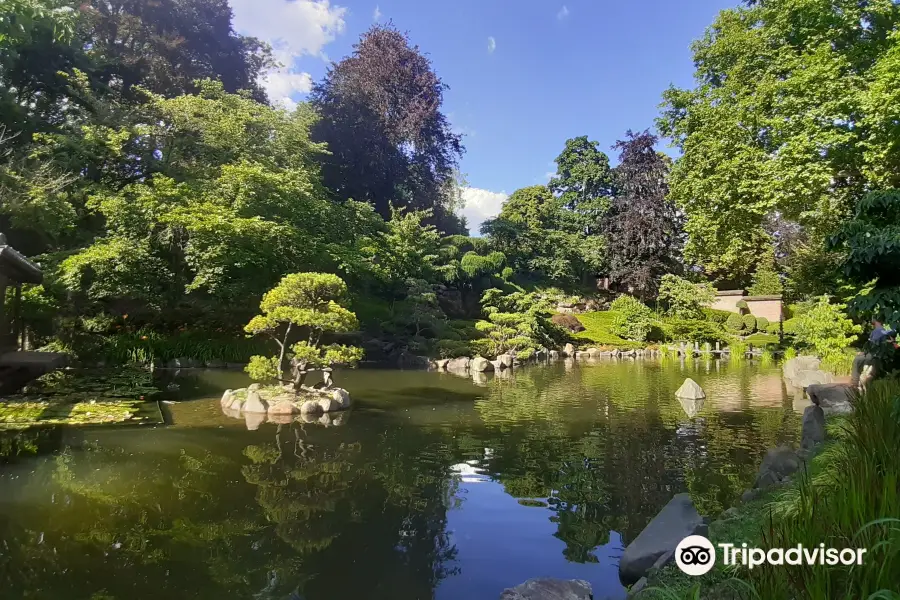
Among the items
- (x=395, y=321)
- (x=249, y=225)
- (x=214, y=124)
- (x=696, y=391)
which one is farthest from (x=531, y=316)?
(x=214, y=124)

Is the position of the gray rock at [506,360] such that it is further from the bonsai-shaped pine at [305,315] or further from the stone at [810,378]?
the bonsai-shaped pine at [305,315]

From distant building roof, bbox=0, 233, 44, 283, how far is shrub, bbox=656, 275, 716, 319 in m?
22.8

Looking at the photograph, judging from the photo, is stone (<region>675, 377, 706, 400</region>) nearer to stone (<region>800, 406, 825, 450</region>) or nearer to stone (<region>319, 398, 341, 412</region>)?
stone (<region>800, 406, 825, 450</region>)

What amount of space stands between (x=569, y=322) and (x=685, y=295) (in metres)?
5.18

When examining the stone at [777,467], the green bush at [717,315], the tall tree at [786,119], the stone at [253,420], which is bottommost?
the stone at [253,420]

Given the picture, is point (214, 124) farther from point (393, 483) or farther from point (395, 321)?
point (393, 483)

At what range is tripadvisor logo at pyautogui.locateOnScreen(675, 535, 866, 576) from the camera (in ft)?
6.77

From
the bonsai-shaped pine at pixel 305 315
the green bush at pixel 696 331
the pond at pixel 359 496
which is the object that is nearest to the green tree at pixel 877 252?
the pond at pixel 359 496

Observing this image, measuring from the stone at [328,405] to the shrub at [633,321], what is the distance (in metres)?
17.6

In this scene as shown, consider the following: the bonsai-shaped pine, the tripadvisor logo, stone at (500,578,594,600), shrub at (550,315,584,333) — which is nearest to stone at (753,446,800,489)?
stone at (500,578,594,600)

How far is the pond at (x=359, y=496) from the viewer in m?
3.95

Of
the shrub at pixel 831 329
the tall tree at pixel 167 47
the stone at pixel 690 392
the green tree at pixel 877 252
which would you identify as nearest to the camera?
the green tree at pixel 877 252

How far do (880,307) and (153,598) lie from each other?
17.3ft

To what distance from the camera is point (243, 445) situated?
288 inches
